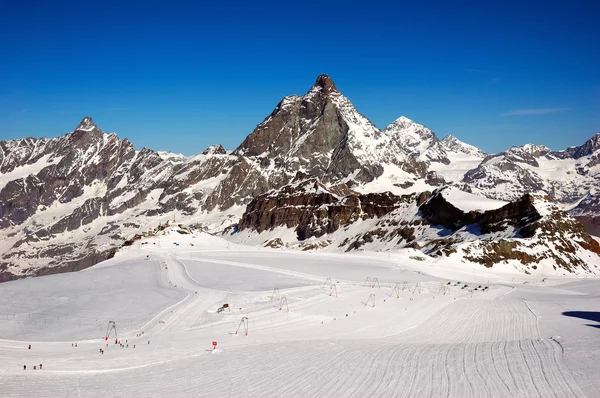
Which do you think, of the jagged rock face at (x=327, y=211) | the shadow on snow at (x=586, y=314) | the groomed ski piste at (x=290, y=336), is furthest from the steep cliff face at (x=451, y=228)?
the shadow on snow at (x=586, y=314)

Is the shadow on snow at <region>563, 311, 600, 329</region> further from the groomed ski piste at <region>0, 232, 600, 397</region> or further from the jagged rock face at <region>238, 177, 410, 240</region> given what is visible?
the jagged rock face at <region>238, 177, 410, 240</region>

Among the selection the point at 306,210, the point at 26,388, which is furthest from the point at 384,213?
the point at 26,388

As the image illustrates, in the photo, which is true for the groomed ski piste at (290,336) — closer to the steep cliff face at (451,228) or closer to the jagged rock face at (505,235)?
the jagged rock face at (505,235)

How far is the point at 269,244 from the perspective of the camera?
175250mm

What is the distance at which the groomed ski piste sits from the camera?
20422mm

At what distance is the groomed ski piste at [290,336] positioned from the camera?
2042 cm

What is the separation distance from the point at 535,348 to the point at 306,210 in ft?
550

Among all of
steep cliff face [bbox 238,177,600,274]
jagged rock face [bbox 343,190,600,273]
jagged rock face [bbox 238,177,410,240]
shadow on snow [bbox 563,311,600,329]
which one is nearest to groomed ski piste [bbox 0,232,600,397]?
shadow on snow [bbox 563,311,600,329]

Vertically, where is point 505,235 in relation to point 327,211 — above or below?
below

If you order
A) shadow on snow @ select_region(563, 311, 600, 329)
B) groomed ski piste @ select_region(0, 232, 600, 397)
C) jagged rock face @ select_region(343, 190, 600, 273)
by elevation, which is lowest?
groomed ski piste @ select_region(0, 232, 600, 397)

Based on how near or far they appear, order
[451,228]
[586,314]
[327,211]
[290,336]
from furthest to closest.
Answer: [327,211] < [451,228] < [586,314] < [290,336]

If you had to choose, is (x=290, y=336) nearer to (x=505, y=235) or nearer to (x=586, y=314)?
(x=586, y=314)

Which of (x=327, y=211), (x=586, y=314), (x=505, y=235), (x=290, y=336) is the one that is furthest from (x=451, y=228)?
(x=290, y=336)

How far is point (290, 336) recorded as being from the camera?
32.2m
